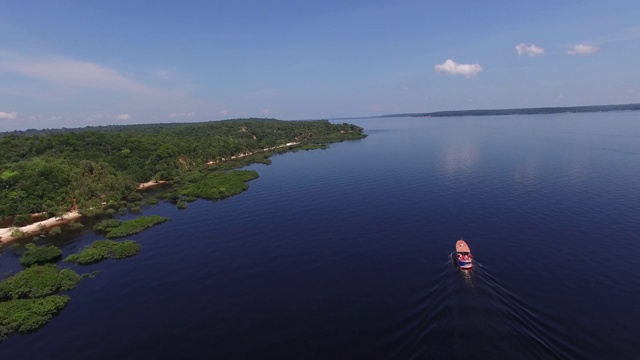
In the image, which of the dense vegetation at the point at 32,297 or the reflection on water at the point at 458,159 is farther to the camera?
the reflection on water at the point at 458,159

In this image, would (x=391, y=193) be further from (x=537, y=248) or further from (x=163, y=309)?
(x=163, y=309)

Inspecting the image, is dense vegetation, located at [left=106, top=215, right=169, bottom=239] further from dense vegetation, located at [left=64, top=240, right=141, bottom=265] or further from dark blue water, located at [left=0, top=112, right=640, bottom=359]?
dense vegetation, located at [left=64, top=240, right=141, bottom=265]

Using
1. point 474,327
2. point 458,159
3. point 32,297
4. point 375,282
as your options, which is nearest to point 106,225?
point 32,297

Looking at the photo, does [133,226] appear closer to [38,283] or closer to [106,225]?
[106,225]

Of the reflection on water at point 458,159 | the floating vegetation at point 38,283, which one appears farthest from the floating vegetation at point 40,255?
the reflection on water at point 458,159

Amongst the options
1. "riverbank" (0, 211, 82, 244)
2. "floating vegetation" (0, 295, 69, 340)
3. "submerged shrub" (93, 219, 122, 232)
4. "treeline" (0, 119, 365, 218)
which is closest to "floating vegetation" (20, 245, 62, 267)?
"submerged shrub" (93, 219, 122, 232)

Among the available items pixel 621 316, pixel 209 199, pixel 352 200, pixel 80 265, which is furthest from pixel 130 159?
pixel 621 316

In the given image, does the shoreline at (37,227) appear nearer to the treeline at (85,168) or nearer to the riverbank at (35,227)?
the riverbank at (35,227)
